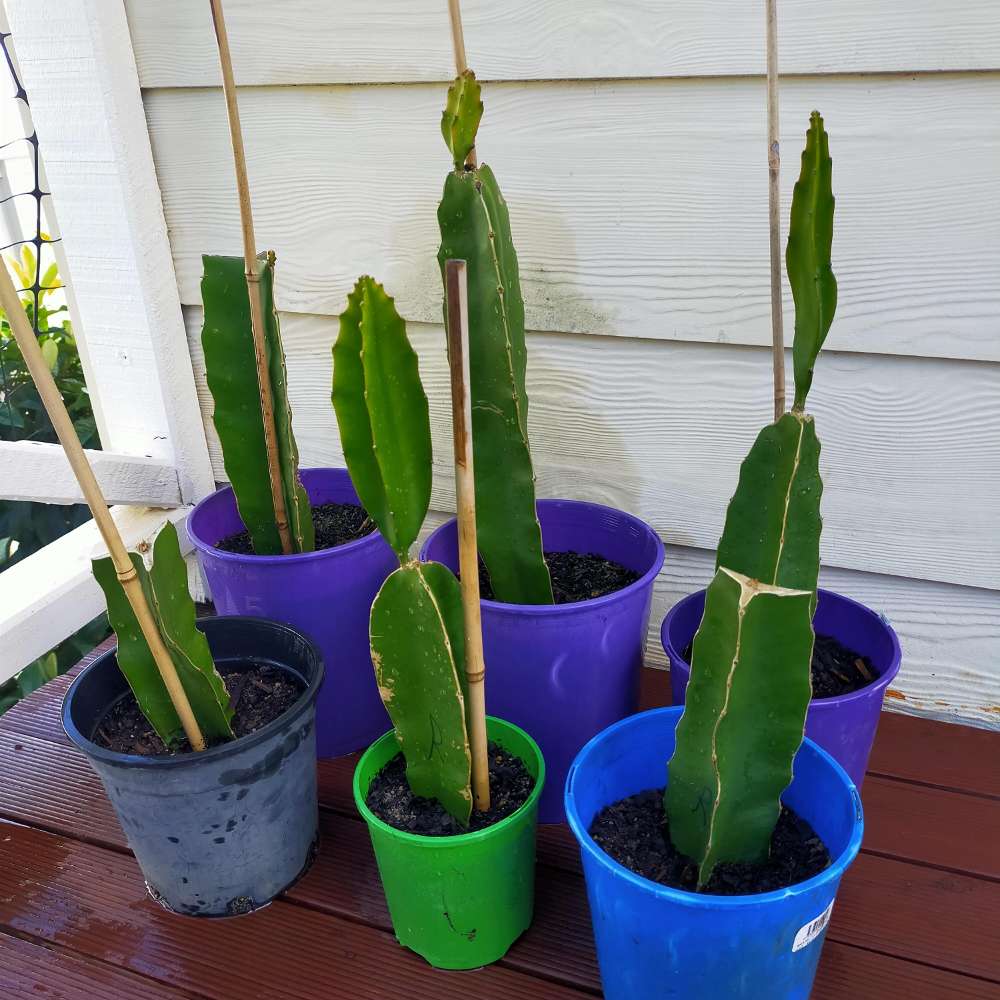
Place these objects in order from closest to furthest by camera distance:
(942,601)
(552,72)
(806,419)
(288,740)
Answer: (806,419)
(288,740)
(552,72)
(942,601)

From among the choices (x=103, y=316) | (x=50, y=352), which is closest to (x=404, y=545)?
(x=103, y=316)

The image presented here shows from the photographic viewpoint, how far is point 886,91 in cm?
89

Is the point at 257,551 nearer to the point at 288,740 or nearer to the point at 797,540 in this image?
the point at 288,740

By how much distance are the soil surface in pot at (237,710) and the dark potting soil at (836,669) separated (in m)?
0.43

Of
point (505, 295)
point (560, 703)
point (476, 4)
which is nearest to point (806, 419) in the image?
point (505, 295)

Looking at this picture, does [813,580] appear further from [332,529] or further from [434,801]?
[332,529]

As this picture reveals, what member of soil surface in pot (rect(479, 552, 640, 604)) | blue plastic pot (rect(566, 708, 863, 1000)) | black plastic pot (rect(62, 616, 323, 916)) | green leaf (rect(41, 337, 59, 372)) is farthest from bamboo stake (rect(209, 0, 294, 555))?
green leaf (rect(41, 337, 59, 372))

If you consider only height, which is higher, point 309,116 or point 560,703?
point 309,116

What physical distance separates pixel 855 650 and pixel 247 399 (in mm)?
735

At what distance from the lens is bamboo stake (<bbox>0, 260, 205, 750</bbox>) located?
25.1 inches

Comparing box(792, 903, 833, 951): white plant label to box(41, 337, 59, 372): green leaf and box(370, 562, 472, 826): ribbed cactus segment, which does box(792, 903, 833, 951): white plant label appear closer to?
box(370, 562, 472, 826): ribbed cactus segment

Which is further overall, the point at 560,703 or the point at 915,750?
the point at 915,750

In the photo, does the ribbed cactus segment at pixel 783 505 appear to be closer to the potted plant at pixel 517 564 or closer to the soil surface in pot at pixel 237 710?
the potted plant at pixel 517 564

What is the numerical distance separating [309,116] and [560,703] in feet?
2.54
